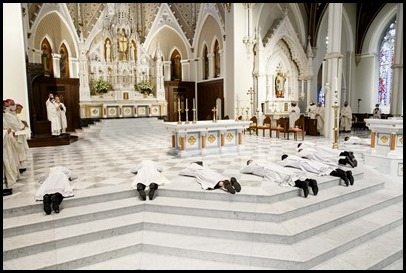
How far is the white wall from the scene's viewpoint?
9.69 m

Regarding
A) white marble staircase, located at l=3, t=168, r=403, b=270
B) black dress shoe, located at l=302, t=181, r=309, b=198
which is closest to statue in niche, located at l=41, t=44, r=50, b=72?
white marble staircase, located at l=3, t=168, r=403, b=270

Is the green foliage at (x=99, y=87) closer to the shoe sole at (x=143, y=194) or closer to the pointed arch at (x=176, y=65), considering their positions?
the pointed arch at (x=176, y=65)

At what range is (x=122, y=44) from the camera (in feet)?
56.9

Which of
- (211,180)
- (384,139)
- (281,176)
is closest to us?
(211,180)

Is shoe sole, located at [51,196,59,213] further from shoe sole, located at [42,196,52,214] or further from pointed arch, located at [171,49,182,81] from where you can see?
pointed arch, located at [171,49,182,81]

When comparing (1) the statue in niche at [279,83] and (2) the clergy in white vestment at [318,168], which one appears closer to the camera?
(2) the clergy in white vestment at [318,168]

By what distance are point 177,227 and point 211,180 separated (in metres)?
1.16

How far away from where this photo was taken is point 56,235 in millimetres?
4035

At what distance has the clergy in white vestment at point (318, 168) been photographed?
580 centimetres

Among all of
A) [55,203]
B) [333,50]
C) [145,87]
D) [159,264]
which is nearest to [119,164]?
[55,203]

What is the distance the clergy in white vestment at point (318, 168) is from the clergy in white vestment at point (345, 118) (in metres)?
8.89

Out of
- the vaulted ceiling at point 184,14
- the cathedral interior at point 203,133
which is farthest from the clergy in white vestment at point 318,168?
the vaulted ceiling at point 184,14

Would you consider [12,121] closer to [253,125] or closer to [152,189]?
[152,189]

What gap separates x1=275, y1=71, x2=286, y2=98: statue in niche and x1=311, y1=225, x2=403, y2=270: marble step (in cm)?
1205
